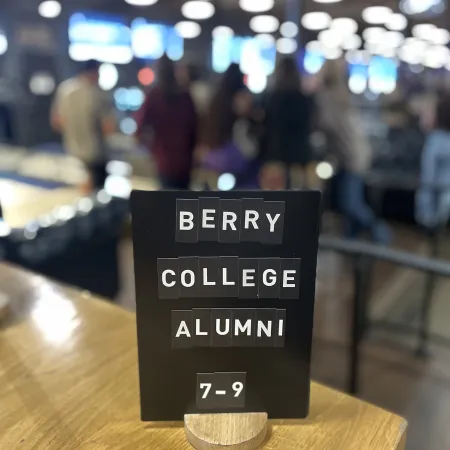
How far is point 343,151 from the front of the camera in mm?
4043

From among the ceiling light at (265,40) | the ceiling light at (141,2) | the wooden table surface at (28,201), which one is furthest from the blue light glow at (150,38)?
the wooden table surface at (28,201)

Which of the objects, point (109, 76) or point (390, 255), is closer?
point (390, 255)

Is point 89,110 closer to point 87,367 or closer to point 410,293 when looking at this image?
point 410,293

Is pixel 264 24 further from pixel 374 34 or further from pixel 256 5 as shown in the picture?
pixel 374 34

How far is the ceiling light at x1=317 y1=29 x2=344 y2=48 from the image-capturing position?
991 centimetres

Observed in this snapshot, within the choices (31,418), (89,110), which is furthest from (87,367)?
(89,110)

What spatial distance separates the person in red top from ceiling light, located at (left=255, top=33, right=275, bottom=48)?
5.56 meters

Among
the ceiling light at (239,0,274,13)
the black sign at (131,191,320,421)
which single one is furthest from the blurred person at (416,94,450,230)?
the ceiling light at (239,0,274,13)

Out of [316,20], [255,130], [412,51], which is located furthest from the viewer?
[412,51]

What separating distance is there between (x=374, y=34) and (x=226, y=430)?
406 inches

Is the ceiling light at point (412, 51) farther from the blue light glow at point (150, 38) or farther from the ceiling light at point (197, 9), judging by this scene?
the blue light glow at point (150, 38)

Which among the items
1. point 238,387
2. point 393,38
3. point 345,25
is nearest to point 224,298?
point 238,387

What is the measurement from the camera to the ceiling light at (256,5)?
8281 mm

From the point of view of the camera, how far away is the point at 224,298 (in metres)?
0.81
